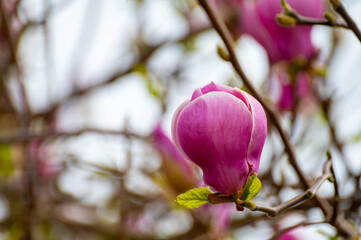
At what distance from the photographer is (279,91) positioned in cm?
112

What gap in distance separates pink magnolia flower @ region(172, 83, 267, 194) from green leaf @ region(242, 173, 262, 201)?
0.04ft

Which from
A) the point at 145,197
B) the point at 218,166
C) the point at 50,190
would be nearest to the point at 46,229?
the point at 50,190

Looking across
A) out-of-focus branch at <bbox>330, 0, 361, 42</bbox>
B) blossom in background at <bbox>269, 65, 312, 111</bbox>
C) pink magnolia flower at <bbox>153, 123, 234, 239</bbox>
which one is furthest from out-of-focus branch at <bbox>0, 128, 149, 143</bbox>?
out-of-focus branch at <bbox>330, 0, 361, 42</bbox>

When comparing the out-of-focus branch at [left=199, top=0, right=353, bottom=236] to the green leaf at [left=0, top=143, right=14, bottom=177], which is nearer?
the out-of-focus branch at [left=199, top=0, right=353, bottom=236]

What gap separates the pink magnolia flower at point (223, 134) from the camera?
20.7 inches

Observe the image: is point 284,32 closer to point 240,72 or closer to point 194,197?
point 240,72

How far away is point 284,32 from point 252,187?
1.79 ft

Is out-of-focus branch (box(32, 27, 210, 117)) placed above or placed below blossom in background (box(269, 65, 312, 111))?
below

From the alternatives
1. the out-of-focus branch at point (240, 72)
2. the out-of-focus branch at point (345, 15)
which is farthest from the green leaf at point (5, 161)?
the out-of-focus branch at point (345, 15)

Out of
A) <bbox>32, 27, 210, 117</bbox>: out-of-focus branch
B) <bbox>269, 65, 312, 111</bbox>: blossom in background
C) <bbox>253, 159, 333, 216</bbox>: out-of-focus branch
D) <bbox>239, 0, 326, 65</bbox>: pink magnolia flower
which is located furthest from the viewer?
<bbox>32, 27, 210, 117</bbox>: out-of-focus branch

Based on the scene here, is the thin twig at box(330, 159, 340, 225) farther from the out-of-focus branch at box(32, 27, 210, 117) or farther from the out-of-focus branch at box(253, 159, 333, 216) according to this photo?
the out-of-focus branch at box(32, 27, 210, 117)

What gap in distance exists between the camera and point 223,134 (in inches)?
20.9

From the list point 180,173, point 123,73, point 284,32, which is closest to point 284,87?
point 284,32

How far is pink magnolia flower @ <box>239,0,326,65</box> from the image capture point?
971 mm
